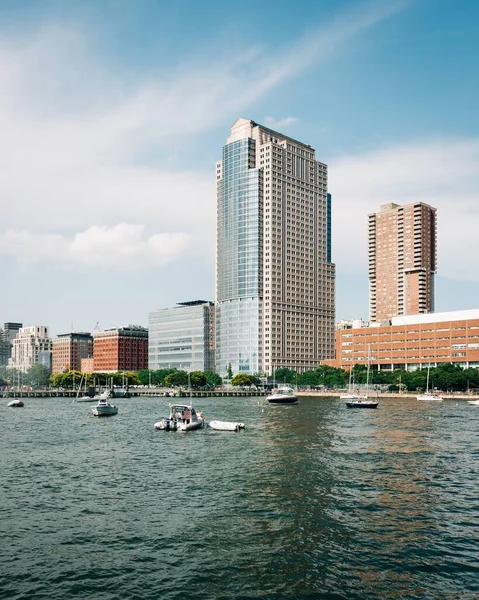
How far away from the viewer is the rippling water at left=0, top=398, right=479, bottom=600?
35500 millimetres

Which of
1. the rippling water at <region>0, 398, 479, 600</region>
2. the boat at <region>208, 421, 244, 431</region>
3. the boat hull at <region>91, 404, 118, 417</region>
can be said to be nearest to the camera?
the rippling water at <region>0, 398, 479, 600</region>

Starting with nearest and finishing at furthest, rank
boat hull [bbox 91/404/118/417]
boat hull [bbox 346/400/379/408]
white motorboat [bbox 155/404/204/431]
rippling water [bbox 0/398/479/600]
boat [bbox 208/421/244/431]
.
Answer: rippling water [bbox 0/398/479/600], boat [bbox 208/421/244/431], white motorboat [bbox 155/404/204/431], boat hull [bbox 91/404/118/417], boat hull [bbox 346/400/379/408]

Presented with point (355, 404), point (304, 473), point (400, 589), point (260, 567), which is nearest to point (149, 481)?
point (304, 473)

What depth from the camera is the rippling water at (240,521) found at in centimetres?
3550

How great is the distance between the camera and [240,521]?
156 feet

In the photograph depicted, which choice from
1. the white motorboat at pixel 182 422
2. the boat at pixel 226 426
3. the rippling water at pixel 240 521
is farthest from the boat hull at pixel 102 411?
the rippling water at pixel 240 521

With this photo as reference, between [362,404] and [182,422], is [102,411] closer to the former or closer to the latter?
[182,422]

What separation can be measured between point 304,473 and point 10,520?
30457 millimetres

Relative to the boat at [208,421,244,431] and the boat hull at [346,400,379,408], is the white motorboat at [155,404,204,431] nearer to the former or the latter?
the boat at [208,421,244,431]

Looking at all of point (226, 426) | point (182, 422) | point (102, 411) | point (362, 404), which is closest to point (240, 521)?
point (226, 426)

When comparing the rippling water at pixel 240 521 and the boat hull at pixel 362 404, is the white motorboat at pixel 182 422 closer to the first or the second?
the rippling water at pixel 240 521

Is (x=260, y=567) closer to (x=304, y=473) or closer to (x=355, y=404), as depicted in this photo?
(x=304, y=473)

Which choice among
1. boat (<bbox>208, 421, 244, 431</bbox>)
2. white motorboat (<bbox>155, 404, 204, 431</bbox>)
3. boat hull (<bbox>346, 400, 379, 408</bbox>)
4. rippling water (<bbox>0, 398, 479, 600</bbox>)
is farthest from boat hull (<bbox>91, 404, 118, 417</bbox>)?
boat hull (<bbox>346, 400, 379, 408</bbox>)

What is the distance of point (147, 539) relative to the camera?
43062 millimetres
